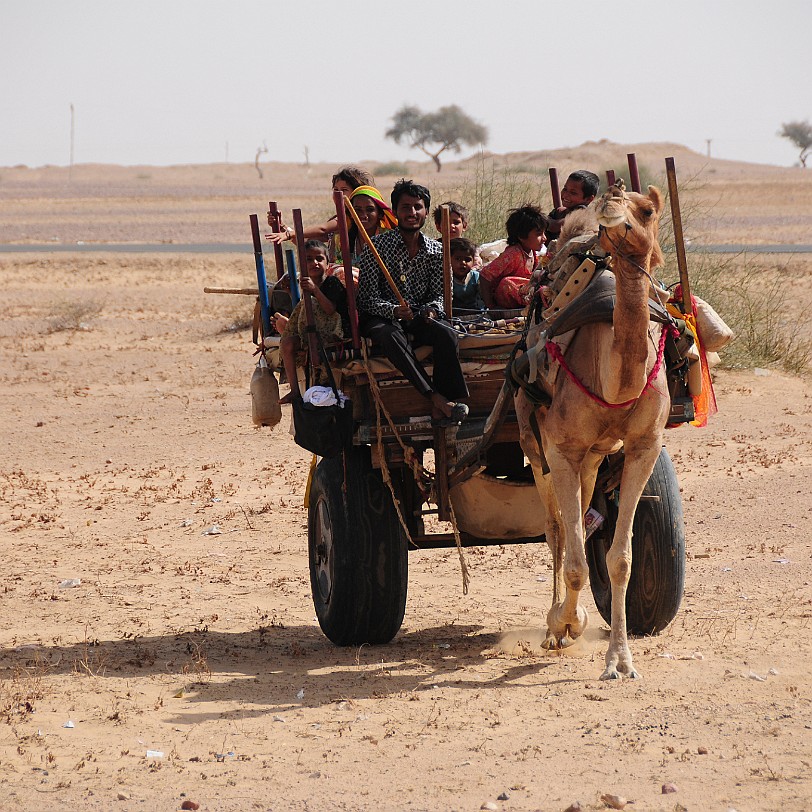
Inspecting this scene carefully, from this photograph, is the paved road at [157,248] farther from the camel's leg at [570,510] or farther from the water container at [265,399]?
the camel's leg at [570,510]

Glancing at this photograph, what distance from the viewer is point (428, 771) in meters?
5.16

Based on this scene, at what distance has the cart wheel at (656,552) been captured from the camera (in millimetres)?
6805

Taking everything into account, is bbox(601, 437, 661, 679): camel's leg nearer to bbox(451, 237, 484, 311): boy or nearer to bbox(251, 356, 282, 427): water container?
bbox(451, 237, 484, 311): boy

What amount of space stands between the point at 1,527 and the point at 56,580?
5.64 feet

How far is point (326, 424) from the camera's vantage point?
659 cm

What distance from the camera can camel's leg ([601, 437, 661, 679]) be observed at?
6.01 m

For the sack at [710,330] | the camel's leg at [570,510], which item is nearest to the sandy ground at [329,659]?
the camel's leg at [570,510]

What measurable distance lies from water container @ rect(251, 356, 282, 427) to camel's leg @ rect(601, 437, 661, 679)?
2.15 m

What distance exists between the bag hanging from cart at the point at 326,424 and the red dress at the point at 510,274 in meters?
1.24

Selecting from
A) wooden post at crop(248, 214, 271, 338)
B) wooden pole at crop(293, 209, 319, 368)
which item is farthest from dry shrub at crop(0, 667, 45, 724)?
wooden post at crop(248, 214, 271, 338)

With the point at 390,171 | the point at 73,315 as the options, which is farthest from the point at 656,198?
the point at 390,171

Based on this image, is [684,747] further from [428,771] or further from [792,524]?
[792,524]

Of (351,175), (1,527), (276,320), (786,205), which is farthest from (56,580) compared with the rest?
(786,205)

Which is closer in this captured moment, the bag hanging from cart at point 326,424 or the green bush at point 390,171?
the bag hanging from cart at point 326,424
